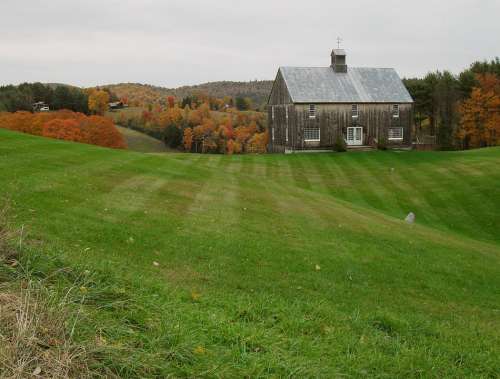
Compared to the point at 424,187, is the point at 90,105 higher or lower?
higher

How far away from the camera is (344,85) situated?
54562 millimetres

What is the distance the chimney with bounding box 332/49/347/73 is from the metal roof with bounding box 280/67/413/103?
0.56 m

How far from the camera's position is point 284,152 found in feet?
179

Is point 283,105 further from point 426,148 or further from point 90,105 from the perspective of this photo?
point 90,105

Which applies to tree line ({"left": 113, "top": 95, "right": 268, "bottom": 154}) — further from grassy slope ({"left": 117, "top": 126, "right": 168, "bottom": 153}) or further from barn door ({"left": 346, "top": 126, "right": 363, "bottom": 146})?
barn door ({"left": 346, "top": 126, "right": 363, "bottom": 146})

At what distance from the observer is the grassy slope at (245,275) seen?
5.73 meters

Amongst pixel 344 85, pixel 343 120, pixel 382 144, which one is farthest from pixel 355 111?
pixel 382 144

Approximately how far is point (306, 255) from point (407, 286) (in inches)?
93.4

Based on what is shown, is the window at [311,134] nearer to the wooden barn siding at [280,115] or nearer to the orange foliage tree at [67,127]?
the wooden barn siding at [280,115]

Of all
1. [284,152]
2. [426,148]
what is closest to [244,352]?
[284,152]

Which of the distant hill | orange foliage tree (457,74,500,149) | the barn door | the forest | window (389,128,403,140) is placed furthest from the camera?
the distant hill

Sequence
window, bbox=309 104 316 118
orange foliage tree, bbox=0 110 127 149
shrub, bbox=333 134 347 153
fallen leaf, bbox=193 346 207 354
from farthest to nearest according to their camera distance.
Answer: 1. orange foliage tree, bbox=0 110 127 149
2. window, bbox=309 104 316 118
3. shrub, bbox=333 134 347 153
4. fallen leaf, bbox=193 346 207 354

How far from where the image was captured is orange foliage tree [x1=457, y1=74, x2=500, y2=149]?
58031 mm

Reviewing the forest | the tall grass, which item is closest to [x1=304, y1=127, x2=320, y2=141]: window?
the forest
